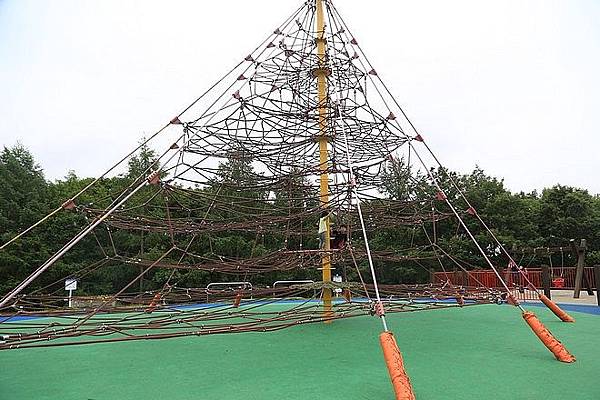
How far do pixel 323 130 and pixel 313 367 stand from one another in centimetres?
558

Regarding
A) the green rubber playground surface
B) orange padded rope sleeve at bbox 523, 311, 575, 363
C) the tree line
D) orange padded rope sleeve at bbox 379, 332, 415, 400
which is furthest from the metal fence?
orange padded rope sleeve at bbox 379, 332, 415, 400

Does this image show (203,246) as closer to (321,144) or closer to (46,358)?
(321,144)

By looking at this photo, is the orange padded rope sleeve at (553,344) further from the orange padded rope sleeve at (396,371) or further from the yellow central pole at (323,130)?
the yellow central pole at (323,130)

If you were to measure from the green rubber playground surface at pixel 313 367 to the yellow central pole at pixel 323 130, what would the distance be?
4.08 feet

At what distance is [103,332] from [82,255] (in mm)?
24763

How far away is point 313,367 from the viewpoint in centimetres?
609

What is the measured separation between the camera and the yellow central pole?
9867 mm

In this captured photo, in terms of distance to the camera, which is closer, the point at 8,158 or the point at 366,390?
the point at 366,390

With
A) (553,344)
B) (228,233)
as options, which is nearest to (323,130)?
(553,344)

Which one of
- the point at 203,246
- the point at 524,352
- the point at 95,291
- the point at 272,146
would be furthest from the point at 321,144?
the point at 95,291

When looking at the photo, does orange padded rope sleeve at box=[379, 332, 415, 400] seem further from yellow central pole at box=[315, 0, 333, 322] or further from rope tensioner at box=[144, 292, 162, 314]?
yellow central pole at box=[315, 0, 333, 322]

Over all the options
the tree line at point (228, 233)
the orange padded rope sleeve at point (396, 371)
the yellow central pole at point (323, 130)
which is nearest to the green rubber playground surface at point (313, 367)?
the orange padded rope sleeve at point (396, 371)

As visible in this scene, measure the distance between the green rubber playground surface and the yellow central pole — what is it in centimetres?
124

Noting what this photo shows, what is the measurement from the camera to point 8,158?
29.0m
